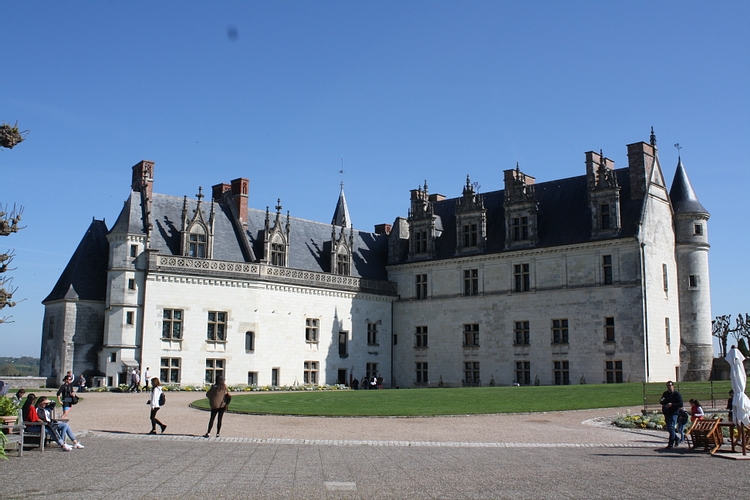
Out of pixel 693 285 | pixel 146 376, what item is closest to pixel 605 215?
pixel 693 285

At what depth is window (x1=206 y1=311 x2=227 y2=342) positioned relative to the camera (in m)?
40.1

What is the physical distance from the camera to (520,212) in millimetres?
44062

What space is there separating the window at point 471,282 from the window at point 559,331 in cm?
531

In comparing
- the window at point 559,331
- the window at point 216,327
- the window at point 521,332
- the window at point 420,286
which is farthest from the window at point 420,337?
the window at point 216,327

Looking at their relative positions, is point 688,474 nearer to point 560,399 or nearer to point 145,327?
point 560,399

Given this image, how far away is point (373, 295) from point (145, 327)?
15048 mm

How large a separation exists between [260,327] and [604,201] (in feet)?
64.0

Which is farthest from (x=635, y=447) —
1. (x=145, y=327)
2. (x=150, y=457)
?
(x=145, y=327)

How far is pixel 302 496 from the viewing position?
34.4ft

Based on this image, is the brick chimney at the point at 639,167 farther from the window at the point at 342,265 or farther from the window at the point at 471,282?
the window at the point at 342,265

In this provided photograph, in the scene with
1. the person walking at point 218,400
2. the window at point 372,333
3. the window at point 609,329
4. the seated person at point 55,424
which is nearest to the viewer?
the seated person at point 55,424

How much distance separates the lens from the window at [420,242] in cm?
4862

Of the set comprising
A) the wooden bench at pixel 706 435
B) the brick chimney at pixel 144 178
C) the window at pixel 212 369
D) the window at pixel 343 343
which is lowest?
the wooden bench at pixel 706 435

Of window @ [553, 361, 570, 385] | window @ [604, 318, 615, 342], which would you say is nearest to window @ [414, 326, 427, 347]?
window @ [553, 361, 570, 385]
